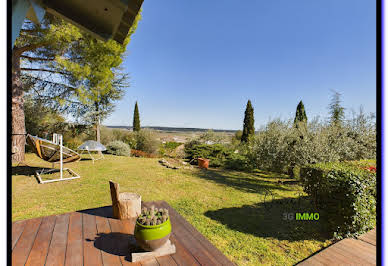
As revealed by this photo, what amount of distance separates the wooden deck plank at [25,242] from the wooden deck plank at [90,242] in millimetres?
492

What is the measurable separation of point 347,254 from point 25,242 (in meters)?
3.99

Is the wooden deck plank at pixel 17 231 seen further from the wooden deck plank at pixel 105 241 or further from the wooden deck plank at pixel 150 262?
the wooden deck plank at pixel 150 262

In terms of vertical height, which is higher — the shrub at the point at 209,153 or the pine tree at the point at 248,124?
the pine tree at the point at 248,124

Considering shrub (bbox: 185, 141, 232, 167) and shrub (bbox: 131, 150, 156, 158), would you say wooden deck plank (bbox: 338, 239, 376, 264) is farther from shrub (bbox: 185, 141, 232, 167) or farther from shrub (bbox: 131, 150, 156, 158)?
shrub (bbox: 131, 150, 156, 158)

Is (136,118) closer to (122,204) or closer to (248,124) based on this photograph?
(248,124)

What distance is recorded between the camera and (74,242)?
78.5 inches

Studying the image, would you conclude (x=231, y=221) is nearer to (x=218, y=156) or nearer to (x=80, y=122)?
(x=218, y=156)

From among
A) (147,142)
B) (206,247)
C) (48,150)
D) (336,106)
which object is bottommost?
(206,247)

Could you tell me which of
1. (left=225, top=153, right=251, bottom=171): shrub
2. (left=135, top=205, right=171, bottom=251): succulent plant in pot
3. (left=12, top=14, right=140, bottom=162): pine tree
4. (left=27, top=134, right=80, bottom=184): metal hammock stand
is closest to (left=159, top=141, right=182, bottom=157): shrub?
(left=225, top=153, right=251, bottom=171): shrub

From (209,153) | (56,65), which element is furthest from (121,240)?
(209,153)

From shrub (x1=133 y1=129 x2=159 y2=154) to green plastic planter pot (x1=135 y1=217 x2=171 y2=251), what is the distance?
11425 millimetres

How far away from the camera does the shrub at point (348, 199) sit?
2.80m

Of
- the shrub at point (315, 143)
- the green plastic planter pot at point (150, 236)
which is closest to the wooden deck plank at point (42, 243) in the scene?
the green plastic planter pot at point (150, 236)

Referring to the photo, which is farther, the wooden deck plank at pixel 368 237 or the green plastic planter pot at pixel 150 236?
the wooden deck plank at pixel 368 237
